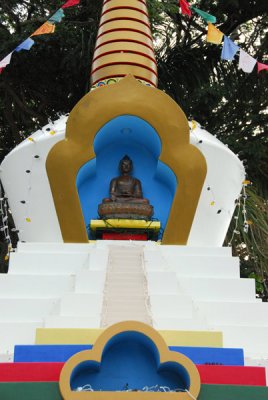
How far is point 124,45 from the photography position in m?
7.91

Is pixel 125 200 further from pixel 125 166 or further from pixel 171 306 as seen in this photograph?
pixel 171 306

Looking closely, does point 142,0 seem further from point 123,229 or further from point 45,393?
point 45,393

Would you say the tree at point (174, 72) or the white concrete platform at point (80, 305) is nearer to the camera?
the white concrete platform at point (80, 305)

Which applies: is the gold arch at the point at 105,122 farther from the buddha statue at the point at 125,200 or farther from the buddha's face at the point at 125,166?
the buddha's face at the point at 125,166

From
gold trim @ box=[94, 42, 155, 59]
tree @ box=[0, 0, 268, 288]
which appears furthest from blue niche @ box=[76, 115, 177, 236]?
tree @ box=[0, 0, 268, 288]

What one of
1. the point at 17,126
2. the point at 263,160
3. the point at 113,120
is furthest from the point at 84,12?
the point at 113,120

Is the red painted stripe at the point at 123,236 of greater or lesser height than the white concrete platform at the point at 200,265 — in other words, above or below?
above

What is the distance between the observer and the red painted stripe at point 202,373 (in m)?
3.62

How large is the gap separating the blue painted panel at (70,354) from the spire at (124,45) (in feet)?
14.2

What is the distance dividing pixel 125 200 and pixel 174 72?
5923 mm

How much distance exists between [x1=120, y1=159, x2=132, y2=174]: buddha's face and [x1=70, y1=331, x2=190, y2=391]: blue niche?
3931mm

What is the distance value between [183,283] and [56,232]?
1965 mm

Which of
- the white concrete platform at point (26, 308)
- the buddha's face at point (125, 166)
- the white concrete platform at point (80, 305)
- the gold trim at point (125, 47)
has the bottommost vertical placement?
the white concrete platform at point (80, 305)

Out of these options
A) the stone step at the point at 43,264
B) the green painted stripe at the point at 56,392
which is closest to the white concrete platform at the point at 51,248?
the stone step at the point at 43,264
